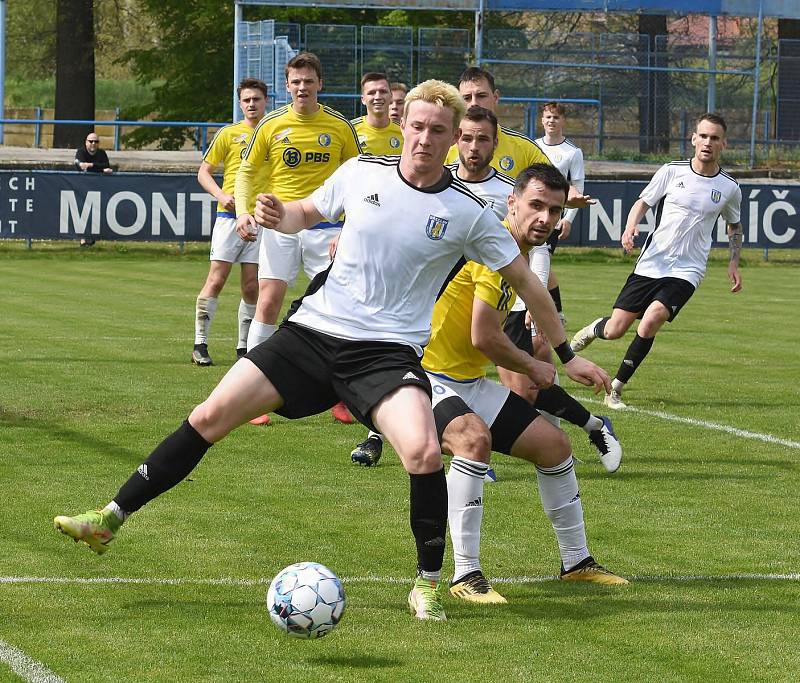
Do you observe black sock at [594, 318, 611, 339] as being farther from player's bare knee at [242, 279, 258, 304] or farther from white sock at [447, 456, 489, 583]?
white sock at [447, 456, 489, 583]

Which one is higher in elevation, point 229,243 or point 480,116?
point 480,116

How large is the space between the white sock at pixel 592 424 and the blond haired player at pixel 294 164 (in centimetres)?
267

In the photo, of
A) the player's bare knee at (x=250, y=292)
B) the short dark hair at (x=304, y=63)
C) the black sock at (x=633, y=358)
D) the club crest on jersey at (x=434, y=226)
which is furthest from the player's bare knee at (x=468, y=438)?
the player's bare knee at (x=250, y=292)

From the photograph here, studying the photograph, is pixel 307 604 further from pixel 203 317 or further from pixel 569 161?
pixel 569 161

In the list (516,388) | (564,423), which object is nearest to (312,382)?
(516,388)

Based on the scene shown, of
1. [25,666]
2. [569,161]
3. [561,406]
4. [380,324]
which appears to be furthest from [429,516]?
[569,161]

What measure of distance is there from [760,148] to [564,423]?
25.6 meters

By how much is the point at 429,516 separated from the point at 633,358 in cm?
653

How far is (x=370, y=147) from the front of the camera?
1172 cm

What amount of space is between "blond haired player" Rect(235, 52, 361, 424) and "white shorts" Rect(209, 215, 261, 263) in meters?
1.98

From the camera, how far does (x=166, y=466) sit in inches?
229

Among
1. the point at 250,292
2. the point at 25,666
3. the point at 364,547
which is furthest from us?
the point at 250,292

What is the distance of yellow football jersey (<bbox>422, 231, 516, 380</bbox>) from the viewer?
6.49 m

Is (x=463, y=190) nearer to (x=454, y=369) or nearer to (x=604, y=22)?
(x=454, y=369)
